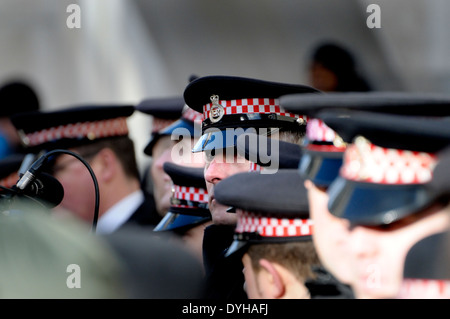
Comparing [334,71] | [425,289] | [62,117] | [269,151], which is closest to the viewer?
[425,289]

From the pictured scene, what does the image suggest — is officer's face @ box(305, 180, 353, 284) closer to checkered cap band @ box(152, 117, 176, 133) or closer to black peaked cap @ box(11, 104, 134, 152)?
checkered cap band @ box(152, 117, 176, 133)

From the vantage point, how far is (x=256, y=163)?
120 inches

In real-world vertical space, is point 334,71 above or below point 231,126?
above

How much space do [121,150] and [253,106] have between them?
6.11ft

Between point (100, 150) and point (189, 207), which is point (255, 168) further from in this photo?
point (100, 150)

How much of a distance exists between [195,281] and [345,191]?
0.46 meters

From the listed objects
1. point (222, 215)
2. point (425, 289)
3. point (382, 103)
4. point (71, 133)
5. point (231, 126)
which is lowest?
point (425, 289)

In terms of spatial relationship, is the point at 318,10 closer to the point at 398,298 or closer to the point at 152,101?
the point at 152,101

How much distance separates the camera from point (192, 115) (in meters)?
4.10

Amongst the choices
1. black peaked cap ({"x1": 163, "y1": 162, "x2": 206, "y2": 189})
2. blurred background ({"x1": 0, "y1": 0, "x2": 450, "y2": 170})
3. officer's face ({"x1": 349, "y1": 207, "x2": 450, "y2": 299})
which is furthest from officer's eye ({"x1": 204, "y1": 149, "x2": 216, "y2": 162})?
blurred background ({"x1": 0, "y1": 0, "x2": 450, "y2": 170})

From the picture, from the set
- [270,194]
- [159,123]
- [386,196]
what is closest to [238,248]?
[270,194]

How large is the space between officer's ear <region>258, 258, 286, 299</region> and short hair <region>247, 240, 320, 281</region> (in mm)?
18

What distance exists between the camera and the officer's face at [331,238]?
6.84ft
